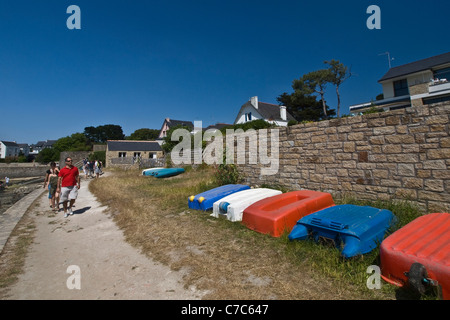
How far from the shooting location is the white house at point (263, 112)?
33.5 meters

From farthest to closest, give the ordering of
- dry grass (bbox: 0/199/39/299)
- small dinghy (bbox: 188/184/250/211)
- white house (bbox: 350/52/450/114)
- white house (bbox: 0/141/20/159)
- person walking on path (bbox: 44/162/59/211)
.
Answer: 1. white house (bbox: 0/141/20/159)
2. white house (bbox: 350/52/450/114)
3. person walking on path (bbox: 44/162/59/211)
4. small dinghy (bbox: 188/184/250/211)
5. dry grass (bbox: 0/199/39/299)

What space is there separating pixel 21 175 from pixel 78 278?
169ft

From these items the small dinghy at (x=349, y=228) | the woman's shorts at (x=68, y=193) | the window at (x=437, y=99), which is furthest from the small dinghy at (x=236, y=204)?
the window at (x=437, y=99)

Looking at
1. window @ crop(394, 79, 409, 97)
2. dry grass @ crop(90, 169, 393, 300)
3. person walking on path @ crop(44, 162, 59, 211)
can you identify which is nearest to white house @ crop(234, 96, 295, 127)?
window @ crop(394, 79, 409, 97)

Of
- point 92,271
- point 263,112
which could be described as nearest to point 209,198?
point 92,271

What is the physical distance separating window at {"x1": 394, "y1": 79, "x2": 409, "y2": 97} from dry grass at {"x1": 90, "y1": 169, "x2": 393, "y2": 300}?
29.3 m

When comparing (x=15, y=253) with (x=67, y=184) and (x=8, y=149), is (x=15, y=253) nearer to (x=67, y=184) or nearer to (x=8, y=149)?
(x=67, y=184)

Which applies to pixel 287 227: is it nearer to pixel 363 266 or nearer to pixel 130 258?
pixel 363 266

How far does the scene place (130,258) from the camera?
12.3 feet

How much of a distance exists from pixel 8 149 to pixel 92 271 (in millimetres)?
116211

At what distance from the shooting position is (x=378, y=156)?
17.0 feet

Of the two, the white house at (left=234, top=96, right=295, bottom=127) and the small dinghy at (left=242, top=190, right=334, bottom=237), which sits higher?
the white house at (left=234, top=96, right=295, bottom=127)

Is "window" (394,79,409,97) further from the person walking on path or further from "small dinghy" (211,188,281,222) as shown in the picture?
the person walking on path

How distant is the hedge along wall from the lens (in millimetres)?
4324
